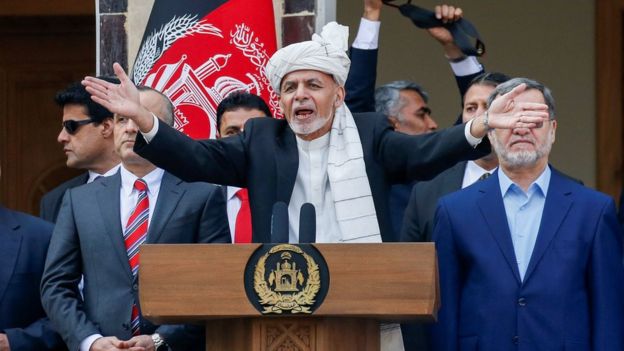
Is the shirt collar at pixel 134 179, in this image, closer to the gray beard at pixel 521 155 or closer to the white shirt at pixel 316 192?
the white shirt at pixel 316 192

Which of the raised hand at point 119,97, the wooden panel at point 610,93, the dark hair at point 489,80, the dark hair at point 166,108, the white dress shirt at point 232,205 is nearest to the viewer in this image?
the raised hand at point 119,97

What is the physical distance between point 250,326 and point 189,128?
2299 mm

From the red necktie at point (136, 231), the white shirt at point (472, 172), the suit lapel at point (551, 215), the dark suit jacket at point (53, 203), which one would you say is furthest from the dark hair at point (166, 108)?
the suit lapel at point (551, 215)

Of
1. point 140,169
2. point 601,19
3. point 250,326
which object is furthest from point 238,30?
point 601,19

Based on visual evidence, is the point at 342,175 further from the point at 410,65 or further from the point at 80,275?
the point at 410,65

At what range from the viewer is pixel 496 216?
239 inches

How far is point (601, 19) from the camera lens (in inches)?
378

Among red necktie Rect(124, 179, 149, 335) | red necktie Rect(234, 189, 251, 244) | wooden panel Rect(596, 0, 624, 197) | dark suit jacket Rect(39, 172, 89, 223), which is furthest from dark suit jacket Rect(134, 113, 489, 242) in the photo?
wooden panel Rect(596, 0, 624, 197)

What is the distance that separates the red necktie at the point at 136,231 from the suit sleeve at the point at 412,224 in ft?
3.42

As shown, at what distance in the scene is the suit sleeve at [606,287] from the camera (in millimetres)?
5816

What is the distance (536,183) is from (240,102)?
157 cm

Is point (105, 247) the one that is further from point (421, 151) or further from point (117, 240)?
point (421, 151)

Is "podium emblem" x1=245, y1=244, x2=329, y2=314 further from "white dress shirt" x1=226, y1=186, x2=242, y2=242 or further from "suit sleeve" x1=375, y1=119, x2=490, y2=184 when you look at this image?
"white dress shirt" x1=226, y1=186, x2=242, y2=242

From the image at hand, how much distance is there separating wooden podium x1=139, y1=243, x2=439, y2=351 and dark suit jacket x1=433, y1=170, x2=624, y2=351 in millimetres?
813
